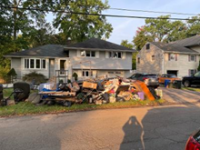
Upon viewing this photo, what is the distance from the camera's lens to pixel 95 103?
9.56 meters

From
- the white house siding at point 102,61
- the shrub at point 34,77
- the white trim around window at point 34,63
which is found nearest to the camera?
the shrub at point 34,77

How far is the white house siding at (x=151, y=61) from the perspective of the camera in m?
30.8

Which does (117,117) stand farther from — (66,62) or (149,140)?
(66,62)

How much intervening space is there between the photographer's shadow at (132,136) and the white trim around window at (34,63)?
19.2 m

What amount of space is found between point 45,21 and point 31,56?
22.1 meters

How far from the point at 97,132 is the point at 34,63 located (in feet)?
65.2

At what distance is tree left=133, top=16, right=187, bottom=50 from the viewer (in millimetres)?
53312

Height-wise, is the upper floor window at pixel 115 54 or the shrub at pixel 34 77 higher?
the upper floor window at pixel 115 54

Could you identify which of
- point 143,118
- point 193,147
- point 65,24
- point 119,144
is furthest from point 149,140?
point 65,24

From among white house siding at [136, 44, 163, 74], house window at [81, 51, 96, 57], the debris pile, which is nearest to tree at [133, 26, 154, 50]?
white house siding at [136, 44, 163, 74]

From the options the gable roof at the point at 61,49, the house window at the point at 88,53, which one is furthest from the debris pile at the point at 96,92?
the gable roof at the point at 61,49

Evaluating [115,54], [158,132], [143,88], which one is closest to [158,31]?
[115,54]

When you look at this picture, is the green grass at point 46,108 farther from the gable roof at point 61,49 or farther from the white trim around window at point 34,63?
the gable roof at point 61,49

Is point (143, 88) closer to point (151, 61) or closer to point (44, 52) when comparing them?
point (44, 52)
